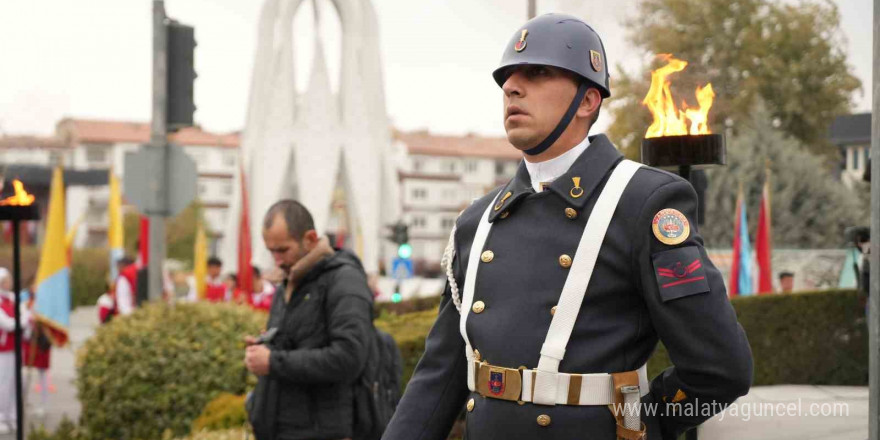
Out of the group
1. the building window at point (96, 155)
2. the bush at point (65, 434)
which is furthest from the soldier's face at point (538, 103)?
the building window at point (96, 155)

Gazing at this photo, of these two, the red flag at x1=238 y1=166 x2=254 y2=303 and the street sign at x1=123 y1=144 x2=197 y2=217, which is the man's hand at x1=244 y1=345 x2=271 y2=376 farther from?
the red flag at x1=238 y1=166 x2=254 y2=303

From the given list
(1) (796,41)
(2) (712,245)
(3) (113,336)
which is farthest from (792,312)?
(1) (796,41)

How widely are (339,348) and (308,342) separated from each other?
20cm

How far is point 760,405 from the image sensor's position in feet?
30.3

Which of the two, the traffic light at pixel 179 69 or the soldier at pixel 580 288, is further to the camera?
the traffic light at pixel 179 69

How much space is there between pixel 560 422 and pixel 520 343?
0.68 feet

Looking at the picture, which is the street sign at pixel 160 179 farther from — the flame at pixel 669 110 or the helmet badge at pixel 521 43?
the helmet badge at pixel 521 43

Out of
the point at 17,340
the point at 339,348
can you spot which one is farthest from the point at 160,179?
the point at 339,348

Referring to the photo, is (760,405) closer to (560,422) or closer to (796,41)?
(560,422)

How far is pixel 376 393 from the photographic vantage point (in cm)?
492

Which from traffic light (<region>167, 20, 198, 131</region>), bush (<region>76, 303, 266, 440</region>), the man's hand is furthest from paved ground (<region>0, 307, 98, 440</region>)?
the man's hand

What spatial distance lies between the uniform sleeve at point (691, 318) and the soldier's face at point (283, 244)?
8.65 ft

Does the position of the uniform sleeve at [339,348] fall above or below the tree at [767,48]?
below

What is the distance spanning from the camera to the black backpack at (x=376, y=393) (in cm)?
477
